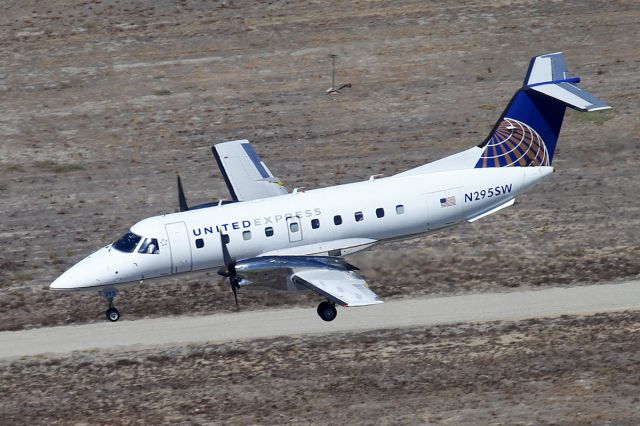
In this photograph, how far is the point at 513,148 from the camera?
152 feet

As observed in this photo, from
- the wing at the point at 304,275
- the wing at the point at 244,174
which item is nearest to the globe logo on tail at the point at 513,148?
the wing at the point at 304,275

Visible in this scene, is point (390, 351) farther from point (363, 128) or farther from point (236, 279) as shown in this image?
point (363, 128)

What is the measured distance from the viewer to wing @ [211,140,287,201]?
154ft

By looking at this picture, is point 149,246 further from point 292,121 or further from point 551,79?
point 292,121

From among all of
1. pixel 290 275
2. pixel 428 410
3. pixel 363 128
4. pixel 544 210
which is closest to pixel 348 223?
pixel 290 275

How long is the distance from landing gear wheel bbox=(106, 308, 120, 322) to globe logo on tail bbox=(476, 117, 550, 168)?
46.5 ft

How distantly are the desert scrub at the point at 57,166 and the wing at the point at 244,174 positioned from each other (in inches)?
504

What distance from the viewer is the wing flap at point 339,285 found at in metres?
40.1

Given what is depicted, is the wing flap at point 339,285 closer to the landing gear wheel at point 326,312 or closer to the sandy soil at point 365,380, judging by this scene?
the landing gear wheel at point 326,312

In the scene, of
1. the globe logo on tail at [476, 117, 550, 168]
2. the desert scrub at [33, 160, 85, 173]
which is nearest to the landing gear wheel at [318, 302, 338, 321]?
the globe logo on tail at [476, 117, 550, 168]

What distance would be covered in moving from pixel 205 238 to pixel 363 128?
20.1 m

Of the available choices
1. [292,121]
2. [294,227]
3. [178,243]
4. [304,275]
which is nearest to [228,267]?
[178,243]

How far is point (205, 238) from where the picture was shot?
43.0 metres

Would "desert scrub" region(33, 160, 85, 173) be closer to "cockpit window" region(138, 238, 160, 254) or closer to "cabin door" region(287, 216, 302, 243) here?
"cockpit window" region(138, 238, 160, 254)
